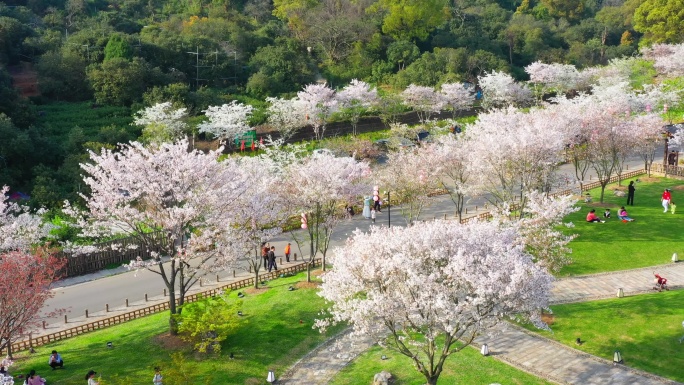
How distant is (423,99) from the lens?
6084cm

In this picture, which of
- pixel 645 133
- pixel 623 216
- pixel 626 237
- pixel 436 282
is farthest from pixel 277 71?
pixel 436 282

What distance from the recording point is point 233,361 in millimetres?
21328

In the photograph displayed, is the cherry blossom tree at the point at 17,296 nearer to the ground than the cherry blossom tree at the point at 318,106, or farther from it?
nearer to the ground

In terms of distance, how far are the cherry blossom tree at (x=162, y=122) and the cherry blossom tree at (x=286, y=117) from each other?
753 cm

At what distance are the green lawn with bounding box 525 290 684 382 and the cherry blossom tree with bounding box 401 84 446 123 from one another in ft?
122

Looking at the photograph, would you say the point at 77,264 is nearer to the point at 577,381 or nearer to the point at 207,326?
the point at 207,326

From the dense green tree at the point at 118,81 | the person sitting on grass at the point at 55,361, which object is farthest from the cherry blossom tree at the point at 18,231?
the dense green tree at the point at 118,81

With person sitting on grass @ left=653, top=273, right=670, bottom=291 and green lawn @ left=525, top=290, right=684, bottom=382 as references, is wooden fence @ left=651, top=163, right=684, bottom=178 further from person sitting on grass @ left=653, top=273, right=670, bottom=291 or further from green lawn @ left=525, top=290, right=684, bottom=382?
green lawn @ left=525, top=290, right=684, bottom=382

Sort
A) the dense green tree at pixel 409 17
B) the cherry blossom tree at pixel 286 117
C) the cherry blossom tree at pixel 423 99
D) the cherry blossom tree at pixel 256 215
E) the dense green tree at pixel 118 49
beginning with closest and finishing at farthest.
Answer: the cherry blossom tree at pixel 256 215 → the cherry blossom tree at pixel 286 117 → the dense green tree at pixel 118 49 → the cherry blossom tree at pixel 423 99 → the dense green tree at pixel 409 17

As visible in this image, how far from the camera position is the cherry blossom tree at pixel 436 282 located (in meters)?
16.1

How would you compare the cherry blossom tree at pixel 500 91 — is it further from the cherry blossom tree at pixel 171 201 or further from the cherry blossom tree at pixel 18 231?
the cherry blossom tree at pixel 18 231

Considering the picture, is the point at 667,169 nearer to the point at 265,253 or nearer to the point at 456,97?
the point at 456,97

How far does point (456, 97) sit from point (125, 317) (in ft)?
144

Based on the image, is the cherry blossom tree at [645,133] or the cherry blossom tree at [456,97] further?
the cherry blossom tree at [456,97]
